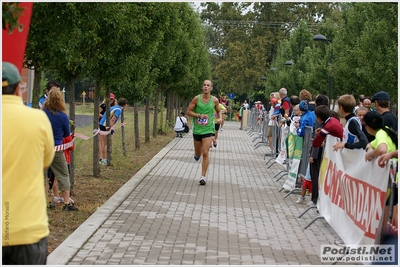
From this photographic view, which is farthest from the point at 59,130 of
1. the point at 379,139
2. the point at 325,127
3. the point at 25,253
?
the point at 25,253

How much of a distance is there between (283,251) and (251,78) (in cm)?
6927

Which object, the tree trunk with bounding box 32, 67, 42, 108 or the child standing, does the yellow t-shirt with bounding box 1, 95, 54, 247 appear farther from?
the tree trunk with bounding box 32, 67, 42, 108

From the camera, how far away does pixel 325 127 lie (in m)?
11.0

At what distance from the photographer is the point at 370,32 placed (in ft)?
101

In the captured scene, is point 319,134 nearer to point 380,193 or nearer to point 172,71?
point 380,193

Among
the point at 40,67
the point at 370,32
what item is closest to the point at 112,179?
the point at 40,67

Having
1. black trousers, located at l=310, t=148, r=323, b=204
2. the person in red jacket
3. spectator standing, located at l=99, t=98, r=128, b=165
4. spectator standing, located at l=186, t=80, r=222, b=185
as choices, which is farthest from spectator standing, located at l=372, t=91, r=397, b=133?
spectator standing, located at l=99, t=98, r=128, b=165

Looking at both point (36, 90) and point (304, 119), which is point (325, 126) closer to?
point (304, 119)

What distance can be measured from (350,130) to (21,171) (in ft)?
18.8

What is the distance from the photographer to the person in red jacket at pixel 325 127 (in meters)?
10.9

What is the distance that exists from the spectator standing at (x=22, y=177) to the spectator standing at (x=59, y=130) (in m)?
5.93

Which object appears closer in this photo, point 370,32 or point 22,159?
point 22,159

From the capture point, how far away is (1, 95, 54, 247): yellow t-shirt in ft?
15.5

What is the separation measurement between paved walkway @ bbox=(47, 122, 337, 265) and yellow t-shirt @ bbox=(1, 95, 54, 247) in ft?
9.09
